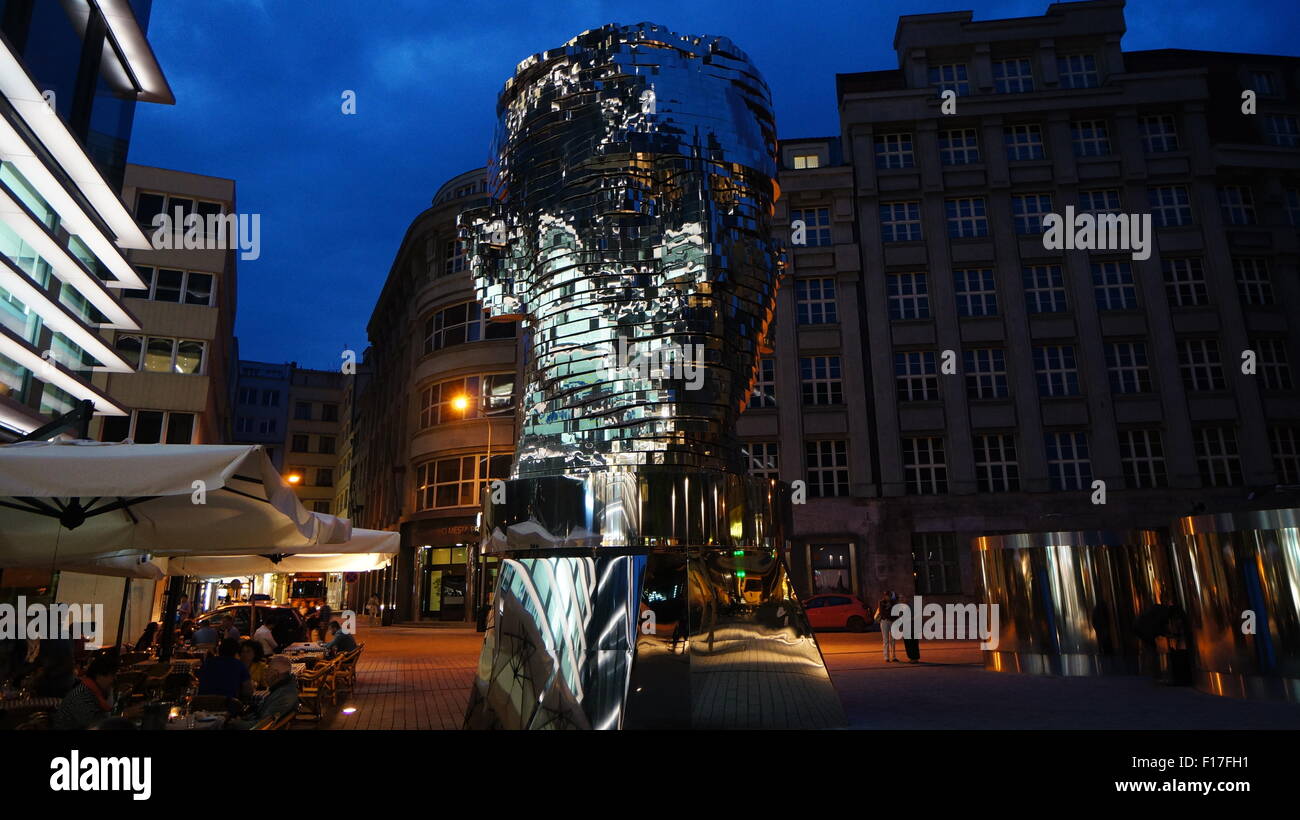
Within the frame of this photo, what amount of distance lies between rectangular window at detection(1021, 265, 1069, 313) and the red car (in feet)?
52.4

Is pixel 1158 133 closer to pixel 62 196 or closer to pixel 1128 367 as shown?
pixel 1128 367

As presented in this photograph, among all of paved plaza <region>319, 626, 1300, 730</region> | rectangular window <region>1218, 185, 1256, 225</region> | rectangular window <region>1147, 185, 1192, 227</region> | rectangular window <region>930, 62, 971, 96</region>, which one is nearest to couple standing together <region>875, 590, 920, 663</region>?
paved plaza <region>319, 626, 1300, 730</region>

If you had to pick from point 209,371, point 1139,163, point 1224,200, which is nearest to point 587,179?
point 209,371

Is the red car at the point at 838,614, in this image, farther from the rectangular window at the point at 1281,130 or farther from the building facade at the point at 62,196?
the rectangular window at the point at 1281,130

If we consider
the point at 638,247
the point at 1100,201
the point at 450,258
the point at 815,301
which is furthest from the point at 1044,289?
the point at 638,247

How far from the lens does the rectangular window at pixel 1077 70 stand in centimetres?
3688

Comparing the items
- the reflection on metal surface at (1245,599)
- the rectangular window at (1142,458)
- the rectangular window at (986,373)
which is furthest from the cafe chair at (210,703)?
the rectangular window at (1142,458)

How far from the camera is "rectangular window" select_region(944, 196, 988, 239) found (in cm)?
3556

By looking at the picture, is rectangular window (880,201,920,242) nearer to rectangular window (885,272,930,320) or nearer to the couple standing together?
rectangular window (885,272,930,320)

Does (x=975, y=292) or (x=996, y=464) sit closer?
(x=996, y=464)

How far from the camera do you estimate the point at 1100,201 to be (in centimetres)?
3522

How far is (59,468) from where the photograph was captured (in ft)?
16.7

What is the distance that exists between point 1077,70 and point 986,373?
16.1 metres
